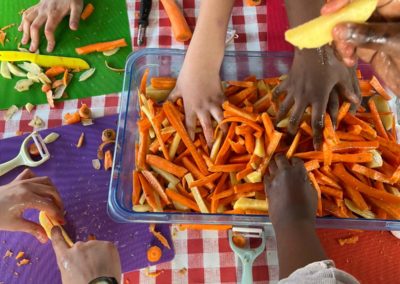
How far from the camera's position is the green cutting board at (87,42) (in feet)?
4.69

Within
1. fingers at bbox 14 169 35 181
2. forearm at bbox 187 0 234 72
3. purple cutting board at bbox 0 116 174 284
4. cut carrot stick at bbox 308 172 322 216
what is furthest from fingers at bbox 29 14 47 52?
cut carrot stick at bbox 308 172 322 216

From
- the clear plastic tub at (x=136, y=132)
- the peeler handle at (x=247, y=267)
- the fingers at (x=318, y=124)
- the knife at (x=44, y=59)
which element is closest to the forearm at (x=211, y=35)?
the clear plastic tub at (x=136, y=132)

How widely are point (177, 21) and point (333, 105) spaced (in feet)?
2.13

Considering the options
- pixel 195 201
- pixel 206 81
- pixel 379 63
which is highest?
pixel 379 63

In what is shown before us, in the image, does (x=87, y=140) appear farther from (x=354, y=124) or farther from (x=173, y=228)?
(x=354, y=124)

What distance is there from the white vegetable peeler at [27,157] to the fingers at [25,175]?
0.20ft

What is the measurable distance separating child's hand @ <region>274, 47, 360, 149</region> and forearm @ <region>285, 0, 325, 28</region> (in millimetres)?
95

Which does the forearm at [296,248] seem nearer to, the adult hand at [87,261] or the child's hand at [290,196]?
the child's hand at [290,196]

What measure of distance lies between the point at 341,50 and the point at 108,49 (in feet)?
3.53

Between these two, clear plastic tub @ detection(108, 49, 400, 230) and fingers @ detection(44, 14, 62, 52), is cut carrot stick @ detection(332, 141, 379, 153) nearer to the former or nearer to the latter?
clear plastic tub @ detection(108, 49, 400, 230)

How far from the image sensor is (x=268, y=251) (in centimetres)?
118

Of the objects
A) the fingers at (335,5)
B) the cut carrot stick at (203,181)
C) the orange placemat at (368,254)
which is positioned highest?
the fingers at (335,5)

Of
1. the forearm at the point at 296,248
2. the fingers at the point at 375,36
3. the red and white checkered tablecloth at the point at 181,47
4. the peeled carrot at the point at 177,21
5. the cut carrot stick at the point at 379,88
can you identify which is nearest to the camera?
Answer: the fingers at the point at 375,36

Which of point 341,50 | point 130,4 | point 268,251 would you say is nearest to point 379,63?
point 341,50
